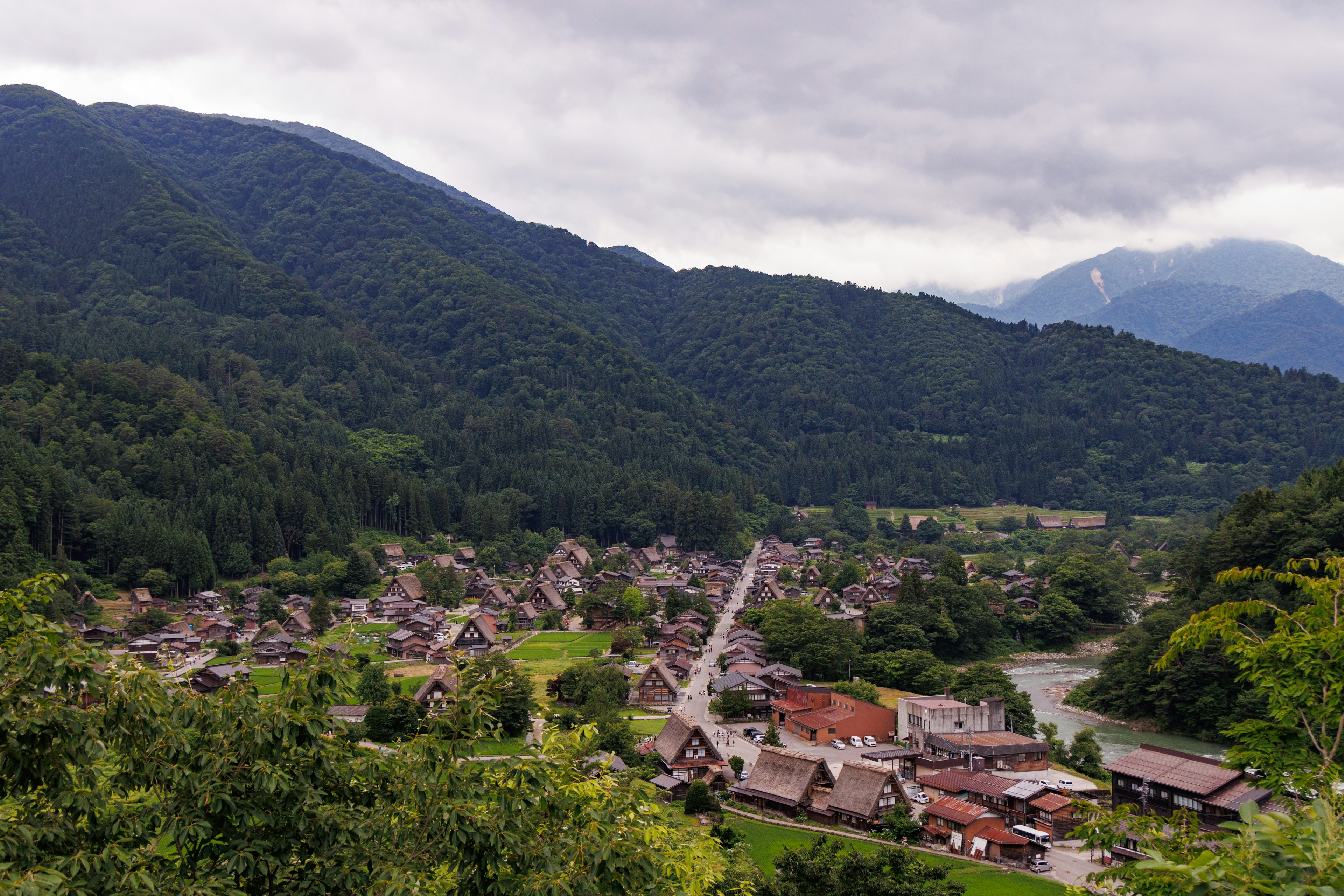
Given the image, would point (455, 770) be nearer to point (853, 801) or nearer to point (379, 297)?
point (853, 801)

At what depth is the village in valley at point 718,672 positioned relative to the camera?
24.9 meters

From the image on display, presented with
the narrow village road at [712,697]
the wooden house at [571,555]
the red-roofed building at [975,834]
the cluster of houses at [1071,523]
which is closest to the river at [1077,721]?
the red-roofed building at [975,834]

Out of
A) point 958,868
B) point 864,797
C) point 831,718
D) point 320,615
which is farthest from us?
point 320,615

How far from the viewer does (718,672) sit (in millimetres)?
46000

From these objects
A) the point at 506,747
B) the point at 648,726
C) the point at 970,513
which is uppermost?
the point at 970,513

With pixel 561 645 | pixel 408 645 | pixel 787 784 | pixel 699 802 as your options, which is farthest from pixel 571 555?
pixel 699 802

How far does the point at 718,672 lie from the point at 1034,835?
23.6m

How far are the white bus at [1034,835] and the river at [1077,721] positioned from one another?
11.8m

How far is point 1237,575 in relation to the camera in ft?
29.4

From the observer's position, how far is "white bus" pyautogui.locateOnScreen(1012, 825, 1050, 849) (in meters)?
23.6

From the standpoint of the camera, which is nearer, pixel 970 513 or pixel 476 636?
pixel 476 636

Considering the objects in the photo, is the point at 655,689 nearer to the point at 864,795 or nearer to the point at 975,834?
the point at 864,795

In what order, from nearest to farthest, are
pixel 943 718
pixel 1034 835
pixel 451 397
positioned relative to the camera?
pixel 1034 835, pixel 943 718, pixel 451 397

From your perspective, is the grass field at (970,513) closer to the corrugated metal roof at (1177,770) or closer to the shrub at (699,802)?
the corrugated metal roof at (1177,770)
